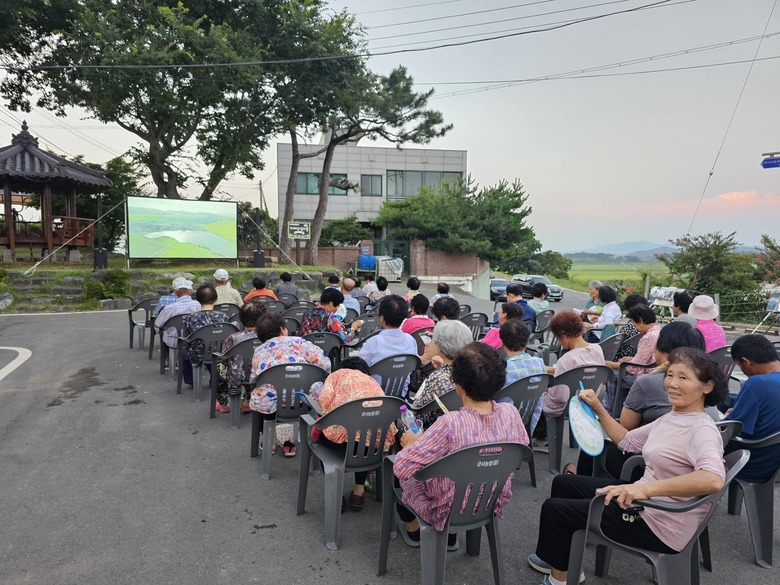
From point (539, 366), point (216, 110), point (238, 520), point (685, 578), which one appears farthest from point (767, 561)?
point (216, 110)

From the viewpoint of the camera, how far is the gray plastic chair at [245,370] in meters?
4.39

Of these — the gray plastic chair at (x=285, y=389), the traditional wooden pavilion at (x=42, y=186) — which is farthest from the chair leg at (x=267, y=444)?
the traditional wooden pavilion at (x=42, y=186)

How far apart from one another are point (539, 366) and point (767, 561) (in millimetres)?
1631

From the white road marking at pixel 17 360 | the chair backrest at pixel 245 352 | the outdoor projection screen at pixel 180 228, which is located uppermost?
the outdoor projection screen at pixel 180 228

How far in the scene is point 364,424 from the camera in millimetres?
2783

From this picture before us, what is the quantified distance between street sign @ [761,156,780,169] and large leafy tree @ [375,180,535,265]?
15.3m

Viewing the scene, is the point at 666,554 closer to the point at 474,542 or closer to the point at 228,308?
the point at 474,542

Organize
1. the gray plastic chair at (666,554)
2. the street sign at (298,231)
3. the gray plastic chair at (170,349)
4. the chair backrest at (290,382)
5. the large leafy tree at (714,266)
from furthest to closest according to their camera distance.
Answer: the street sign at (298,231) → the large leafy tree at (714,266) → the gray plastic chair at (170,349) → the chair backrest at (290,382) → the gray plastic chair at (666,554)

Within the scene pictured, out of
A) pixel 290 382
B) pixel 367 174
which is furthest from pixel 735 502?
pixel 367 174

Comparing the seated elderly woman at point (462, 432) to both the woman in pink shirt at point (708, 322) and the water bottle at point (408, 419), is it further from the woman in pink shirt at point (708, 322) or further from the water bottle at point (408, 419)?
the woman in pink shirt at point (708, 322)

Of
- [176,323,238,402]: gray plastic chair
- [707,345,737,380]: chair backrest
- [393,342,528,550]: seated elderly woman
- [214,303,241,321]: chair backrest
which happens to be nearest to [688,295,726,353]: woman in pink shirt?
[707,345,737,380]: chair backrest

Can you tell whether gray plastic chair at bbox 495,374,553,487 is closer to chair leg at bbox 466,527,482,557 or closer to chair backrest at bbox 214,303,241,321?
chair leg at bbox 466,527,482,557

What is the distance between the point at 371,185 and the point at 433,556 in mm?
33133

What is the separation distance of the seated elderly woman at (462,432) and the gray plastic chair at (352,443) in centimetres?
53
